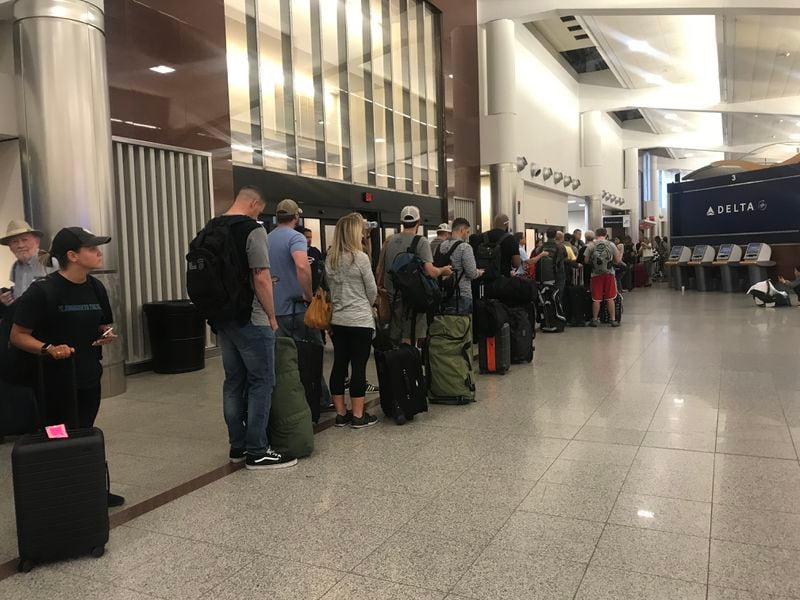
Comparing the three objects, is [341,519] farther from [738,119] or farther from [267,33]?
[738,119]

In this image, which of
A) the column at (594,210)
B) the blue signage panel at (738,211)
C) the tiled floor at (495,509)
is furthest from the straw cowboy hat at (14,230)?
the column at (594,210)

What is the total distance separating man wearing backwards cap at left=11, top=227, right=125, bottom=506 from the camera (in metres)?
2.89

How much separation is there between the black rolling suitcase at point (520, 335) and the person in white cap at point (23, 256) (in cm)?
470

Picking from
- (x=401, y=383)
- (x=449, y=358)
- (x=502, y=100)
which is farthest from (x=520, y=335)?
(x=502, y=100)

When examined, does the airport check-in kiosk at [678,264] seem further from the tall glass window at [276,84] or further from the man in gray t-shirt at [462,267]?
the man in gray t-shirt at [462,267]

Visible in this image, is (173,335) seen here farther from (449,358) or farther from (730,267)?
(730,267)

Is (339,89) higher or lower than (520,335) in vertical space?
higher

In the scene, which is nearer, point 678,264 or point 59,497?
point 59,497

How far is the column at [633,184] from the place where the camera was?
35.4 m

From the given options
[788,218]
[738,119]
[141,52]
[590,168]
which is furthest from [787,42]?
[141,52]

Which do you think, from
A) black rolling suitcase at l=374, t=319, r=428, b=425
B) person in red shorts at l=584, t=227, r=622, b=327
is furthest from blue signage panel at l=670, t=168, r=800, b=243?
black rolling suitcase at l=374, t=319, r=428, b=425

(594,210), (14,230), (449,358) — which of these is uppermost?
(594,210)

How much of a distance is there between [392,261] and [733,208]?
16054 mm

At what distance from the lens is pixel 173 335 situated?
7.21 m
